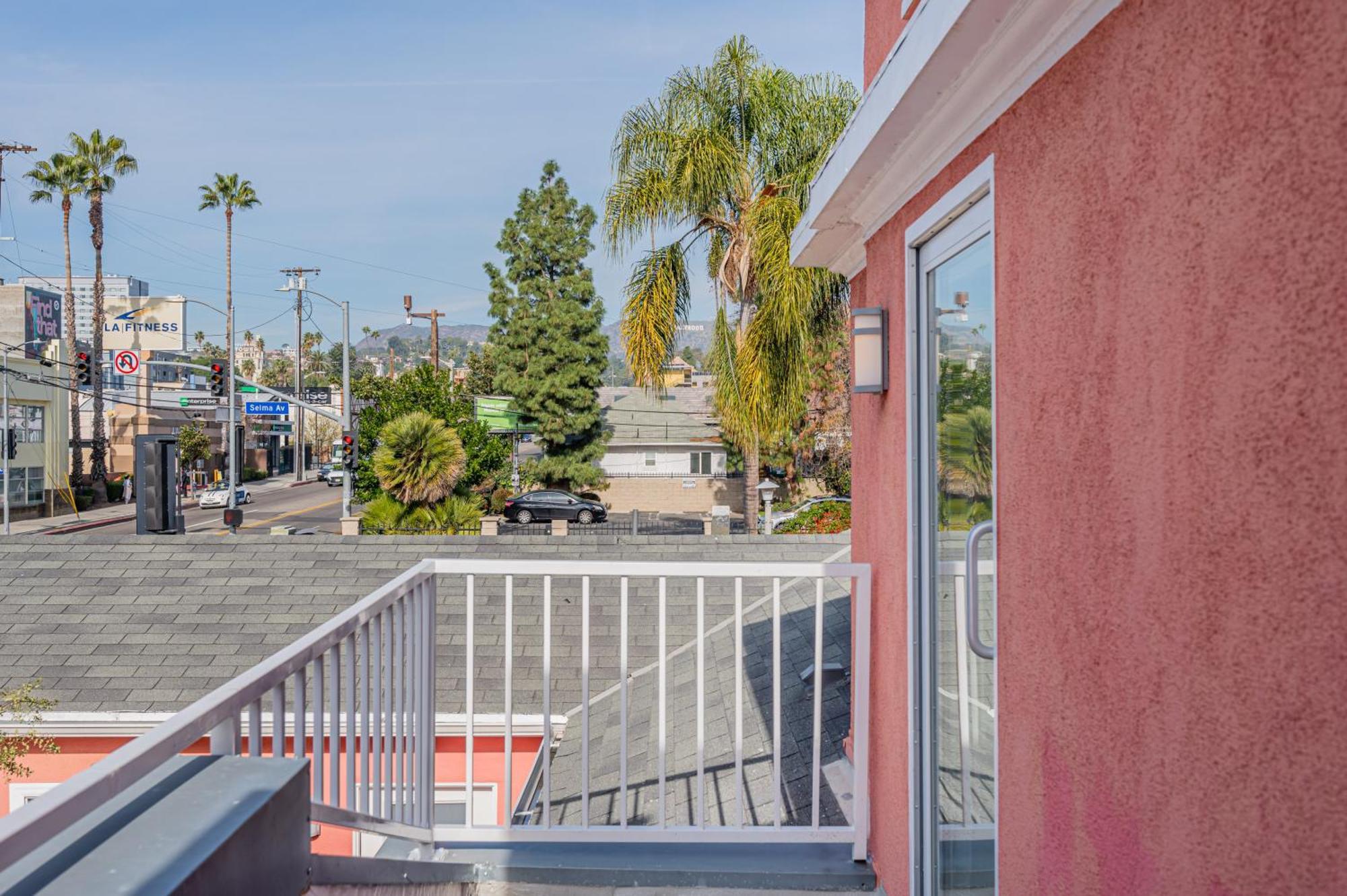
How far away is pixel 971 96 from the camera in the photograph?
2.05 m

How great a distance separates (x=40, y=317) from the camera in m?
40.4

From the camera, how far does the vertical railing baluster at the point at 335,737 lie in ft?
6.64

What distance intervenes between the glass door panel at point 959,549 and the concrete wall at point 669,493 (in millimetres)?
31022

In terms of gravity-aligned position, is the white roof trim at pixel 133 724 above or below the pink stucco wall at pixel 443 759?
above

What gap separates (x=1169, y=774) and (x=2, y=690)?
8.52 meters

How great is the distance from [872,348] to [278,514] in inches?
1277

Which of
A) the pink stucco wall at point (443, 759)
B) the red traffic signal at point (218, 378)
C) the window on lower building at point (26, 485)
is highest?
the red traffic signal at point (218, 378)

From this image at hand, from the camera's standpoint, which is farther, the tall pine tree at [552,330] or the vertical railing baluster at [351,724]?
the tall pine tree at [552,330]

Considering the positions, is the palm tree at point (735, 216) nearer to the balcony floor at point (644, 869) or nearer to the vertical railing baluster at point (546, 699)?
the vertical railing baluster at point (546, 699)

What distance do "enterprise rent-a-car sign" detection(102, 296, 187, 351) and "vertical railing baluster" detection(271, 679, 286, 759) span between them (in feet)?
175

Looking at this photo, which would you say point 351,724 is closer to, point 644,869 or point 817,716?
point 644,869

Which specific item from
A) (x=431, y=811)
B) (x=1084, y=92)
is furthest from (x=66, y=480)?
(x=1084, y=92)

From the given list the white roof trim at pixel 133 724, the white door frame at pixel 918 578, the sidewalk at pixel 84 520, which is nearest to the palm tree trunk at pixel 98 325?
the sidewalk at pixel 84 520

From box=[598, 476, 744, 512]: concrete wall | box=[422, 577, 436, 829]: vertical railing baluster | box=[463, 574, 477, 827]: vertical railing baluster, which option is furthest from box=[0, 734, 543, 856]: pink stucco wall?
box=[598, 476, 744, 512]: concrete wall
